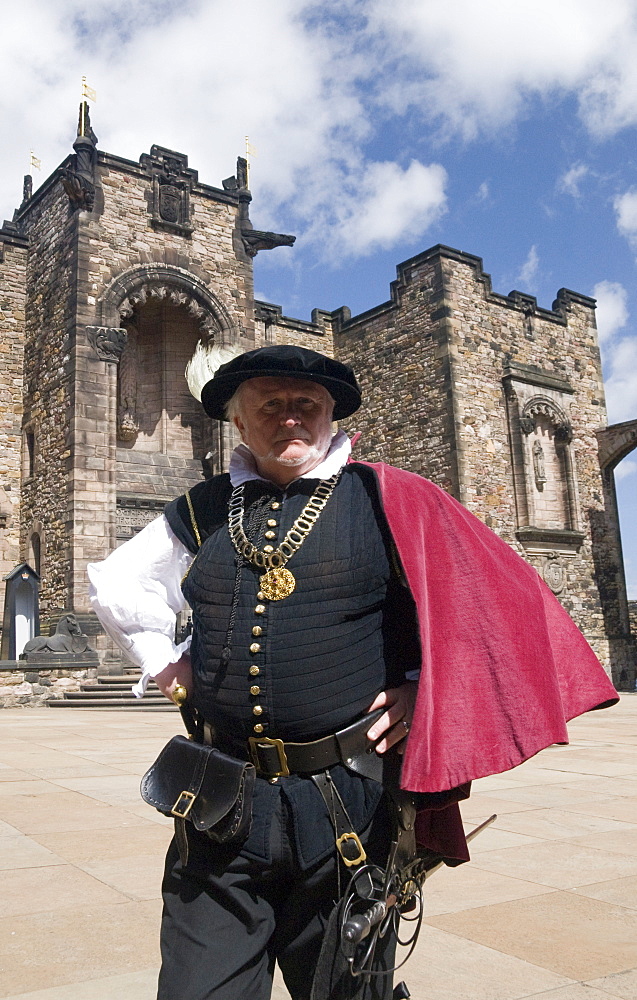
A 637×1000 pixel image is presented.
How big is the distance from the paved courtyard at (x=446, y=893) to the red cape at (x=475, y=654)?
3.57 ft

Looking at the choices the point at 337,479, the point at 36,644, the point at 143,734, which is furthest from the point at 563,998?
the point at 36,644

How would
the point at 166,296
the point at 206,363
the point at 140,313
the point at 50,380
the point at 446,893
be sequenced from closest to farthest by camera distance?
the point at 206,363
the point at 446,893
the point at 50,380
the point at 166,296
the point at 140,313

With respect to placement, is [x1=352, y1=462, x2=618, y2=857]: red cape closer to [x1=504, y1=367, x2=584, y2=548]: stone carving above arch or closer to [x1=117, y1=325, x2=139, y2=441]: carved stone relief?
[x1=117, y1=325, x2=139, y2=441]: carved stone relief

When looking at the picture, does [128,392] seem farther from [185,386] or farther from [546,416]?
[546,416]

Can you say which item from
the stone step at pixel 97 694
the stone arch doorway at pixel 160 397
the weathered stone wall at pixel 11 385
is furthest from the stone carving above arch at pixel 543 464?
the weathered stone wall at pixel 11 385

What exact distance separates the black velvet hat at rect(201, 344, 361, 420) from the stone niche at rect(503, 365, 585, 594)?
17915mm

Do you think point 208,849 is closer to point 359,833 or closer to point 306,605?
point 359,833

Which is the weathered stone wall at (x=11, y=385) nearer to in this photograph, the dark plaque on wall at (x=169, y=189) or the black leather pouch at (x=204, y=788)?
the dark plaque on wall at (x=169, y=189)

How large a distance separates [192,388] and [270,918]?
1.34 m

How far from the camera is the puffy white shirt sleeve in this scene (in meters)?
2.13

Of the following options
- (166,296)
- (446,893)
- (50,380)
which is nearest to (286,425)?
(446,893)

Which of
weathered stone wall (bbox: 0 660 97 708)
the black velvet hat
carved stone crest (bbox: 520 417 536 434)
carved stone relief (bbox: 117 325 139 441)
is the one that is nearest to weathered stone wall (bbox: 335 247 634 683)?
carved stone crest (bbox: 520 417 536 434)

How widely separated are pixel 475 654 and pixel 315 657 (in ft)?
1.14

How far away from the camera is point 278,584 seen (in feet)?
6.48
